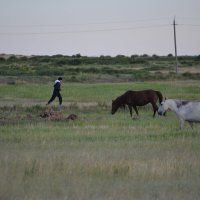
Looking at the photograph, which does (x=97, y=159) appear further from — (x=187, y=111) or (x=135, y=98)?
(x=135, y=98)

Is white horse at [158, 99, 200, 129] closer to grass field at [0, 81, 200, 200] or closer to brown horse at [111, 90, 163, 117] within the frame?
grass field at [0, 81, 200, 200]

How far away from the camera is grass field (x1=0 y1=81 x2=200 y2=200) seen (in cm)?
1039

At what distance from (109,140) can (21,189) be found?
830cm

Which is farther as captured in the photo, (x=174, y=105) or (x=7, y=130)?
(x=174, y=105)

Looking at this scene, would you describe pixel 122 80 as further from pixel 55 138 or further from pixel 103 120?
pixel 55 138

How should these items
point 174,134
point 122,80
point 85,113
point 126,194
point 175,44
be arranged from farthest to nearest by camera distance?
point 175,44 < point 122,80 < point 85,113 < point 174,134 < point 126,194

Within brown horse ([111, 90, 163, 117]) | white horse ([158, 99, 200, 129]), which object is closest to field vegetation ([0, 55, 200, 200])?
white horse ([158, 99, 200, 129])

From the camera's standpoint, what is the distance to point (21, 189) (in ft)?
33.7

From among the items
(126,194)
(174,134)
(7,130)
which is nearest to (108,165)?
(126,194)

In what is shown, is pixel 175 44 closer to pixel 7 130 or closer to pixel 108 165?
pixel 7 130

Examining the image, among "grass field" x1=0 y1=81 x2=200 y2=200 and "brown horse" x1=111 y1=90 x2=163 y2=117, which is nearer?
"grass field" x1=0 y1=81 x2=200 y2=200

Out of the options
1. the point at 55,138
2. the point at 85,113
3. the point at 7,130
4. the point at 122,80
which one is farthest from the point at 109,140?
the point at 122,80

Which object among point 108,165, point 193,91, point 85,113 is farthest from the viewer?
point 193,91

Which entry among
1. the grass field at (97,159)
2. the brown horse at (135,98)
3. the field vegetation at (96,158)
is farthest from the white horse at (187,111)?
the brown horse at (135,98)
